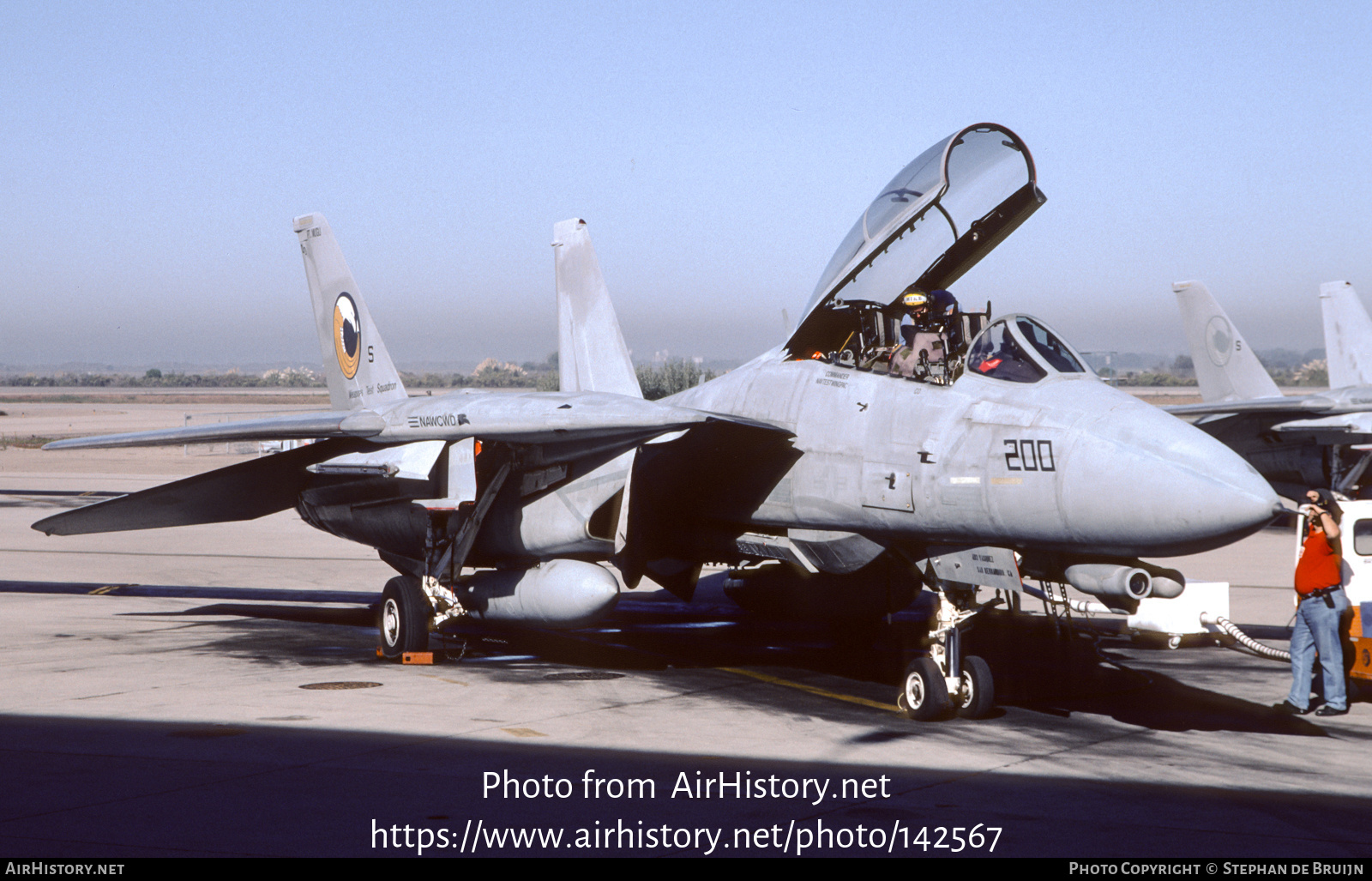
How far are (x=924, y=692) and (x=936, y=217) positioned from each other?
3948 millimetres

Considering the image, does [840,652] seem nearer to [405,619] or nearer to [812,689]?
[812,689]

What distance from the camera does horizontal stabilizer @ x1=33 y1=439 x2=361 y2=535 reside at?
1345cm

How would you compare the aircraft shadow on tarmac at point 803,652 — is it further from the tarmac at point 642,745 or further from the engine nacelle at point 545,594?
the engine nacelle at point 545,594

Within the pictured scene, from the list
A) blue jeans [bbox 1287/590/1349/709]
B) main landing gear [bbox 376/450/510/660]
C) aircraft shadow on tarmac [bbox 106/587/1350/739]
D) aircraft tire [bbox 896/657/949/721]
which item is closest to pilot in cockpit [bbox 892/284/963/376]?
aircraft tire [bbox 896/657/949/721]

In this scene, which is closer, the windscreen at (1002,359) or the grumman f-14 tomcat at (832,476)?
the grumman f-14 tomcat at (832,476)

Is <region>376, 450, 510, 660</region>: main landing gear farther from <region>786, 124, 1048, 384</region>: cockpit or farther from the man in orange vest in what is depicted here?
the man in orange vest

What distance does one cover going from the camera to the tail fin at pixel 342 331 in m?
15.1

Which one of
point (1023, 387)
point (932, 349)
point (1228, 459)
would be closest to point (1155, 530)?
point (1228, 459)

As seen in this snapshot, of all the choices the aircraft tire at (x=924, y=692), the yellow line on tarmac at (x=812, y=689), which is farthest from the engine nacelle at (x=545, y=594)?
the aircraft tire at (x=924, y=692)

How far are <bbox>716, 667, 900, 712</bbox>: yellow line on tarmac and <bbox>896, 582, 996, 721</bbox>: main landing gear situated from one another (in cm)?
50

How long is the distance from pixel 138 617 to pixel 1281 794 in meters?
12.9

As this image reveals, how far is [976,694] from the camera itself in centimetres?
916

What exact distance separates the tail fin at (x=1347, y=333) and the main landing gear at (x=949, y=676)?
65.6 ft
